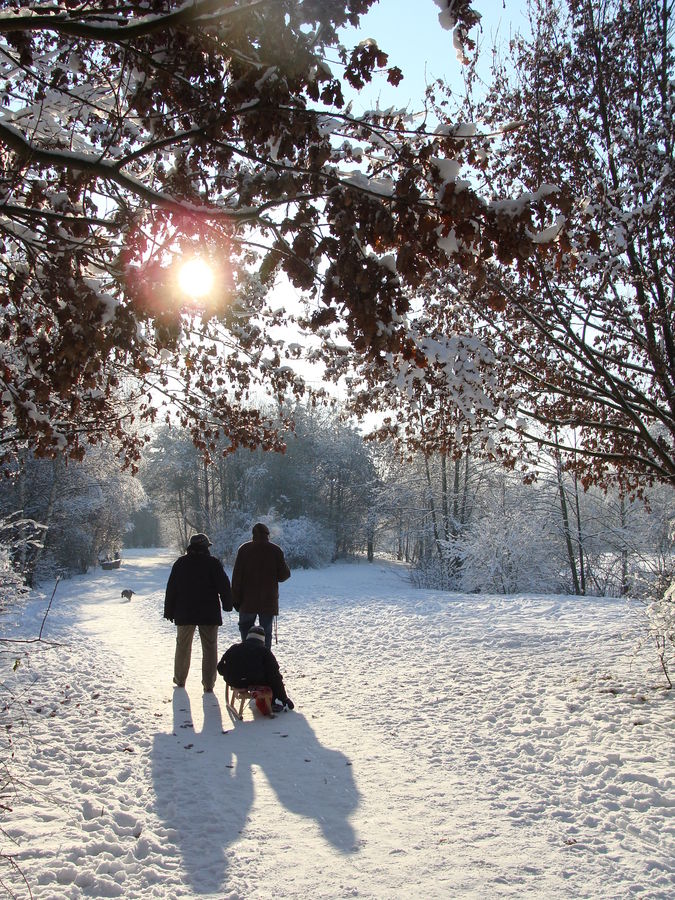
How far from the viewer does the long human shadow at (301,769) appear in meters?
4.12

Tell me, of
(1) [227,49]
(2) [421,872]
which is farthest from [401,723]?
(1) [227,49]

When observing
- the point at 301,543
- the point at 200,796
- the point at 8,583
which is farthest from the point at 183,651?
the point at 301,543

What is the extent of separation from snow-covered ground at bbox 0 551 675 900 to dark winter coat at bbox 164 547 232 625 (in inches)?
37.7

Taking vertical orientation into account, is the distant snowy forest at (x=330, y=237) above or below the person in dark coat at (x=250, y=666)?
above

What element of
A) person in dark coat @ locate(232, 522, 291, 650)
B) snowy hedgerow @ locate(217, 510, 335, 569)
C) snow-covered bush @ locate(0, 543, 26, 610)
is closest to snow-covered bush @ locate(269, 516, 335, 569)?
snowy hedgerow @ locate(217, 510, 335, 569)

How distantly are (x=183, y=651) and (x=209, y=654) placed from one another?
44 cm

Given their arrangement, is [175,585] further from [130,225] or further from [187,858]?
[130,225]

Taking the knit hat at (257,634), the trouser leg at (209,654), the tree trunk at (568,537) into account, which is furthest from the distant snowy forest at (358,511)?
the knit hat at (257,634)

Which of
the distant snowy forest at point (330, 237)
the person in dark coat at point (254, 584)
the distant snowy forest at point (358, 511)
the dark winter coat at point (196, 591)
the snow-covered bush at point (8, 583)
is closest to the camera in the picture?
the distant snowy forest at point (330, 237)

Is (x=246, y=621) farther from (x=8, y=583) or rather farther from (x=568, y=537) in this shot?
(x=568, y=537)

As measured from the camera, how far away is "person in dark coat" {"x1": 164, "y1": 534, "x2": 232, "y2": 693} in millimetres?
7145

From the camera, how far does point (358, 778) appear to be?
4.81 m

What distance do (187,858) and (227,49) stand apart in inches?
176

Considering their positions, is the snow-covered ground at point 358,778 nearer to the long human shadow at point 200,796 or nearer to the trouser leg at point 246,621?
the long human shadow at point 200,796
